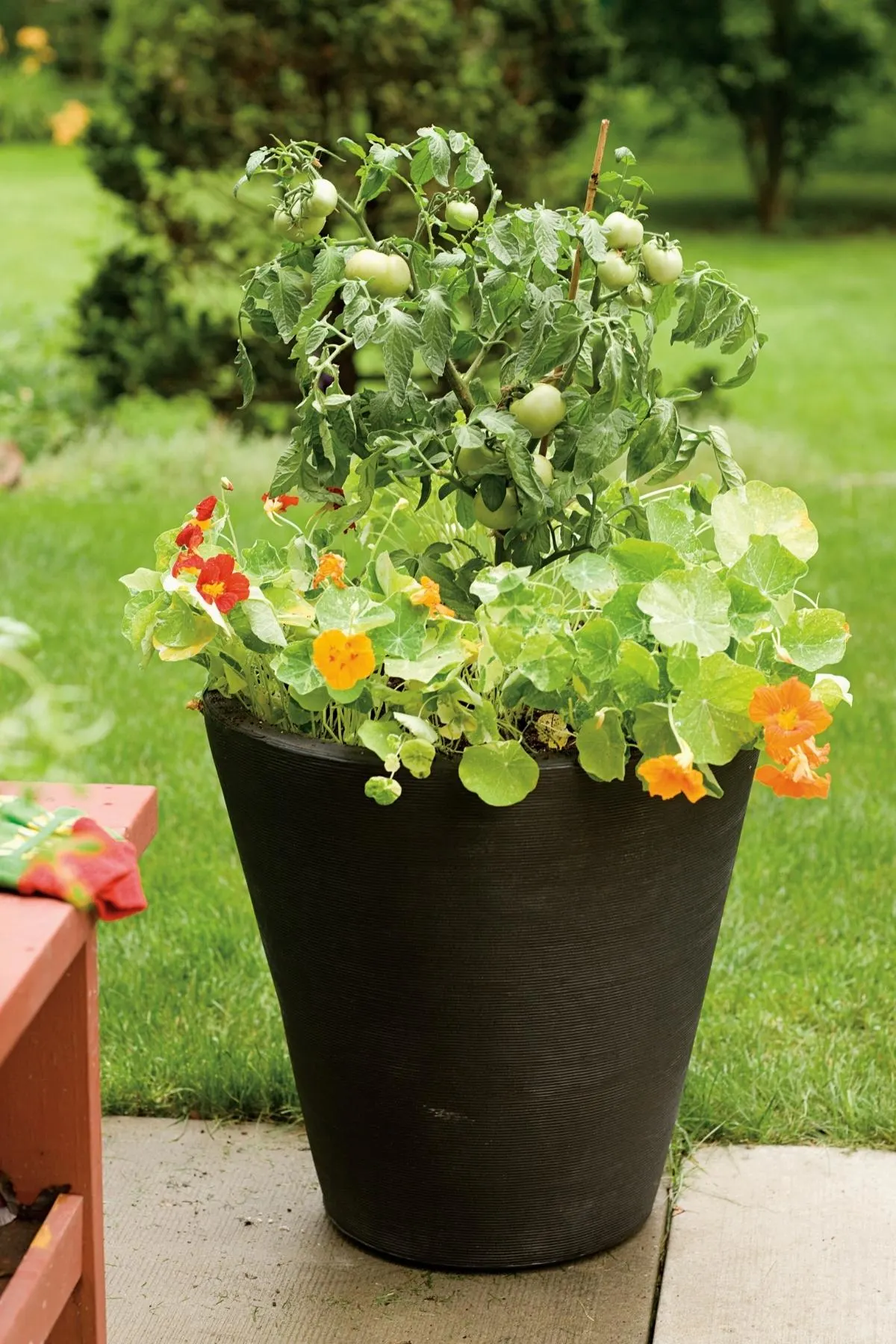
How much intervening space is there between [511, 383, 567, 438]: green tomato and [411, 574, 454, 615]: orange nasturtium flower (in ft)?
0.68

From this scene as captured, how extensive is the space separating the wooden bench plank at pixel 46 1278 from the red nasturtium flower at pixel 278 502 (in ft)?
2.74

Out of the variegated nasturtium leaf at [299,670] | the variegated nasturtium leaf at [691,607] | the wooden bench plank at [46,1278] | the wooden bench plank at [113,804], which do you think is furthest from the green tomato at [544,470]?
the wooden bench plank at [46,1278]

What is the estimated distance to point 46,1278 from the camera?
137 cm

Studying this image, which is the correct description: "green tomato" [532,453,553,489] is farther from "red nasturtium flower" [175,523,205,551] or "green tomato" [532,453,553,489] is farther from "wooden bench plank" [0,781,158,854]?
"wooden bench plank" [0,781,158,854]

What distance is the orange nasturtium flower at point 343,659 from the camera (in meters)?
1.61

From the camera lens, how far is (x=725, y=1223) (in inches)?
78.1

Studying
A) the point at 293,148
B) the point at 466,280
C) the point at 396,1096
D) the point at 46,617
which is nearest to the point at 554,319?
the point at 466,280

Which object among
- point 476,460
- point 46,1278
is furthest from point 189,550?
point 46,1278

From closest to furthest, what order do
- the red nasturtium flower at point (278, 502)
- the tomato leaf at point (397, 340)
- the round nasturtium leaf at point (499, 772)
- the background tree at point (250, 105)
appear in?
the round nasturtium leaf at point (499, 772) < the tomato leaf at point (397, 340) < the red nasturtium flower at point (278, 502) < the background tree at point (250, 105)

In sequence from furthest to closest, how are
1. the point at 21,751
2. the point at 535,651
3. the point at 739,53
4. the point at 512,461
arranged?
the point at 739,53 → the point at 512,461 → the point at 535,651 → the point at 21,751

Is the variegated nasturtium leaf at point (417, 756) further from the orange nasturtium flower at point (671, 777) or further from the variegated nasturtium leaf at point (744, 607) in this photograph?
the variegated nasturtium leaf at point (744, 607)

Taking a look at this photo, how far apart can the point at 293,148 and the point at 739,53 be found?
579 inches

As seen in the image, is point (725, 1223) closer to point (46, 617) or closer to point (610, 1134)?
point (610, 1134)

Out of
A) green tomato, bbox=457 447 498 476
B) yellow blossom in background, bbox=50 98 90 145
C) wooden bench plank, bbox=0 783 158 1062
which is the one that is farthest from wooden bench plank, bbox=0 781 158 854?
yellow blossom in background, bbox=50 98 90 145
